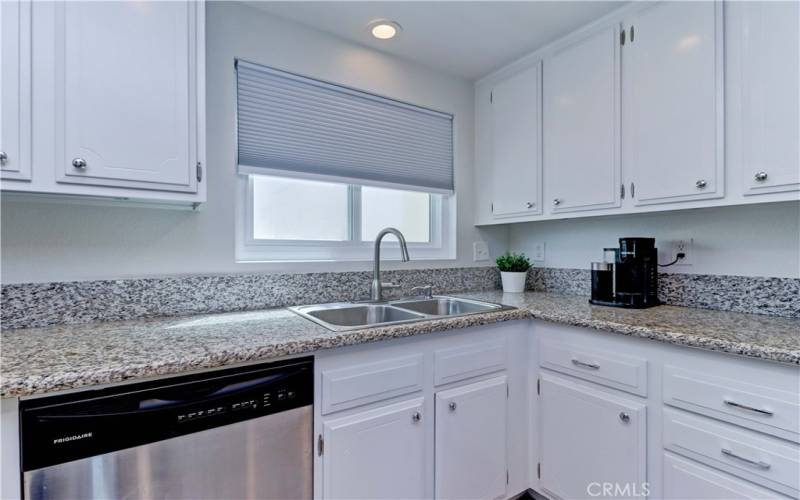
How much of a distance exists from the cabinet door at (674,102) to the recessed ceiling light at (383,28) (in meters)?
1.04

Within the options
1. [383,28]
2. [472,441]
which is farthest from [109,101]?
[472,441]

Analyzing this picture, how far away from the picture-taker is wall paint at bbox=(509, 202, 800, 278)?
148 centimetres

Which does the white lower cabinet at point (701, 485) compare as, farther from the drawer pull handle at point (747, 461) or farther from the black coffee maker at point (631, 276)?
the black coffee maker at point (631, 276)

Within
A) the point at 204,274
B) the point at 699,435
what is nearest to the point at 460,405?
the point at 699,435

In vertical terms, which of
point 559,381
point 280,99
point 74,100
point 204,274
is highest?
point 280,99

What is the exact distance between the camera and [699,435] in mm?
1176

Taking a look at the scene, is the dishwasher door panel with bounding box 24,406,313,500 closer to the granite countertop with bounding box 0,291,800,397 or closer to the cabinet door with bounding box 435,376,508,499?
the granite countertop with bounding box 0,291,800,397

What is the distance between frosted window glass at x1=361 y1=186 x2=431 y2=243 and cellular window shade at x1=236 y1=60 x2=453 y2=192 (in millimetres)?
121

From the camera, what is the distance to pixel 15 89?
40.0 inches

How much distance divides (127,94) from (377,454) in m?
1.39

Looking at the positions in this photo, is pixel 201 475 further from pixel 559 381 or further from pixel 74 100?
pixel 559 381

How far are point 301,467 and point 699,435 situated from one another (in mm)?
1219

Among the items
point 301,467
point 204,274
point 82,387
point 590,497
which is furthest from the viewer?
point 204,274

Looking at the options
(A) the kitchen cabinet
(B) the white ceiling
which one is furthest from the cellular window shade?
(A) the kitchen cabinet
